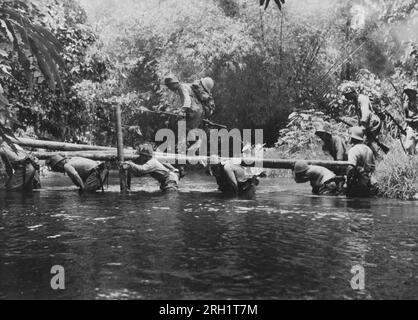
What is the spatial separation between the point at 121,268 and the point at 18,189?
24.7 feet

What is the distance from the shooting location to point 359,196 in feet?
35.3

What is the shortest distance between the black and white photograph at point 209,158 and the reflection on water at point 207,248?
0.09 feet

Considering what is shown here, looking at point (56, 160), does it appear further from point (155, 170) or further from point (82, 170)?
point (155, 170)

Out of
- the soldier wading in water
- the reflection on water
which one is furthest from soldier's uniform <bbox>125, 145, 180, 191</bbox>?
the reflection on water

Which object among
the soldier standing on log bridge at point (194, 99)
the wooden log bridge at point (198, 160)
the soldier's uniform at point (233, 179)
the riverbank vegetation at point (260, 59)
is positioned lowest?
the soldier's uniform at point (233, 179)

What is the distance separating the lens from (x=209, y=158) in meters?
11.6

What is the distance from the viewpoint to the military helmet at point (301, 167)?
11.7m

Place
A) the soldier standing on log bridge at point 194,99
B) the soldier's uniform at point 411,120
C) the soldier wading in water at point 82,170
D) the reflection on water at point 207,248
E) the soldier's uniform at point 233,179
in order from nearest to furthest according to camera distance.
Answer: the reflection on water at point 207,248 < the soldier's uniform at point 233,179 < the soldier wading in water at point 82,170 < the soldier's uniform at point 411,120 < the soldier standing on log bridge at point 194,99

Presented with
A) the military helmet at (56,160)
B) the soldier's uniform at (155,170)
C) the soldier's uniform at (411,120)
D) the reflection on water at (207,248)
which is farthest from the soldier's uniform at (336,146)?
the military helmet at (56,160)

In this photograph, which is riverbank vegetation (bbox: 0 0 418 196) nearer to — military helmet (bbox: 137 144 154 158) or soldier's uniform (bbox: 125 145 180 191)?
military helmet (bbox: 137 144 154 158)

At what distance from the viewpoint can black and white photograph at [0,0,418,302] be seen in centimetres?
431

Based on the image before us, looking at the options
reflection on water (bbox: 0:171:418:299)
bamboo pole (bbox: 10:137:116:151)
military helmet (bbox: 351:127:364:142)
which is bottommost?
reflection on water (bbox: 0:171:418:299)

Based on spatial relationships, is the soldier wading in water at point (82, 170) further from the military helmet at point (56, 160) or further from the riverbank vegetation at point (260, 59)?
the riverbank vegetation at point (260, 59)

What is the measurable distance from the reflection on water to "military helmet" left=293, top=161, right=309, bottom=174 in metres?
2.23
